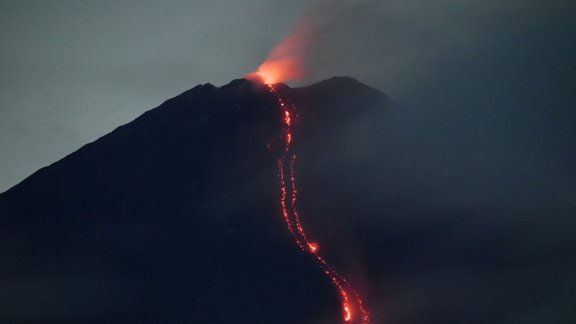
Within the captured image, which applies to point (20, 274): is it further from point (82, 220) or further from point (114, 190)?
point (114, 190)

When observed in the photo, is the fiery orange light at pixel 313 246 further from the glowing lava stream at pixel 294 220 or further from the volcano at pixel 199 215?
the volcano at pixel 199 215

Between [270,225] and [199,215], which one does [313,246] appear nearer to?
[270,225]

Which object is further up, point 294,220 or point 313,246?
point 294,220

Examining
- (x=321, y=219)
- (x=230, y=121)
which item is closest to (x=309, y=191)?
(x=321, y=219)

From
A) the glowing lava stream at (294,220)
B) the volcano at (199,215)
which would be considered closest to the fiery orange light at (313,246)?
→ the glowing lava stream at (294,220)

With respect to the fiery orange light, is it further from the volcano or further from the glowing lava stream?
the volcano

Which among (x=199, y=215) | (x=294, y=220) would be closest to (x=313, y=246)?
(x=294, y=220)
